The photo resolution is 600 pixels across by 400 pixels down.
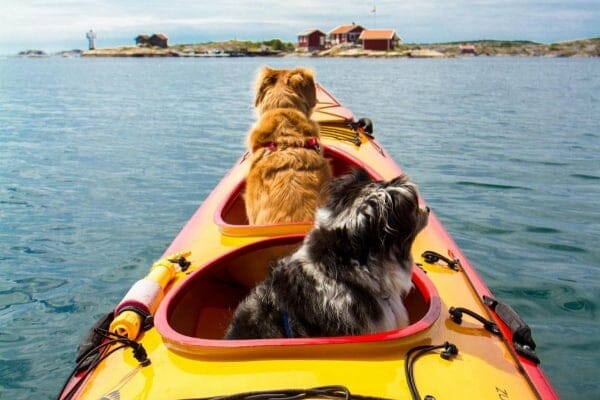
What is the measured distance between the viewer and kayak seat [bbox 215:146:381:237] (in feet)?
13.5

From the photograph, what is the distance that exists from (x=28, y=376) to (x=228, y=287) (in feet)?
6.68

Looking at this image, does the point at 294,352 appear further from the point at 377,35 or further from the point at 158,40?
the point at 158,40

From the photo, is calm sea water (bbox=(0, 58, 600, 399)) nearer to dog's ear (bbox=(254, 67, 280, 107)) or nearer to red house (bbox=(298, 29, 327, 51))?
dog's ear (bbox=(254, 67, 280, 107))

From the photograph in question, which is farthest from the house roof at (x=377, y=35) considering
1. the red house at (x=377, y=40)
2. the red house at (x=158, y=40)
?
the red house at (x=158, y=40)

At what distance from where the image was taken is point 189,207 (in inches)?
414

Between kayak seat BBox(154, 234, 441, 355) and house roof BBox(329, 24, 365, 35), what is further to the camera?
house roof BBox(329, 24, 365, 35)

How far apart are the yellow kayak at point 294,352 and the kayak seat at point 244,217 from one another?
0.05 feet

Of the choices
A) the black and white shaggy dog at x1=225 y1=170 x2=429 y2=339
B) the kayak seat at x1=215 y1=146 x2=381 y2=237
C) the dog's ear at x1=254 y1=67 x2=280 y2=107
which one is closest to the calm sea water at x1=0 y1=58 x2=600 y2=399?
the dog's ear at x1=254 y1=67 x2=280 y2=107

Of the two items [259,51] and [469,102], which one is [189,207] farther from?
[259,51]

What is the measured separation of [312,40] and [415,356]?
138156mm

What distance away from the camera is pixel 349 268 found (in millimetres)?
2766

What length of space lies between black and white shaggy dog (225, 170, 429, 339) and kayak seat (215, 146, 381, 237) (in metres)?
1.16

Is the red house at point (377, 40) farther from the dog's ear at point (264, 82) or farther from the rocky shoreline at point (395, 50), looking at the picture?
the dog's ear at point (264, 82)

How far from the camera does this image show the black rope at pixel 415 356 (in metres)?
2.57
